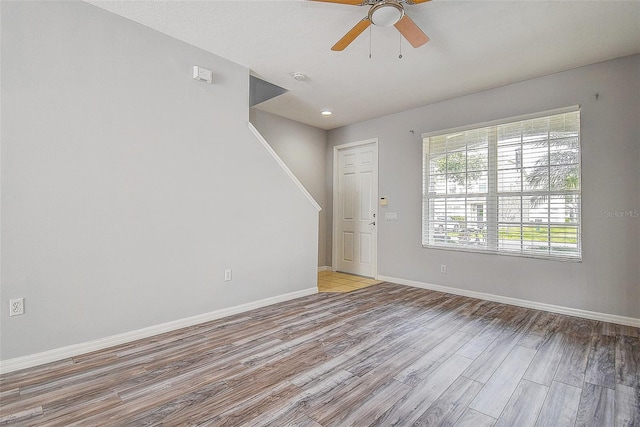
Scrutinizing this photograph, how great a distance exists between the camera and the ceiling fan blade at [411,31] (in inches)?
90.7

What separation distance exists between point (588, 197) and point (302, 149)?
162 inches

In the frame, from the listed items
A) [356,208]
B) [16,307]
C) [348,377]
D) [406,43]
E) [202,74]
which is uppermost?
[406,43]

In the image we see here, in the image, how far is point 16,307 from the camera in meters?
2.16

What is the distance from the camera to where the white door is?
5.38m

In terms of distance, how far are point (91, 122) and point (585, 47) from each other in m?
4.58

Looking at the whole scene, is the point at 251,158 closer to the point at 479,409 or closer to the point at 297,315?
the point at 297,315

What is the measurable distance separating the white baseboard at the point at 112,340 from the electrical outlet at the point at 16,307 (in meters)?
0.32

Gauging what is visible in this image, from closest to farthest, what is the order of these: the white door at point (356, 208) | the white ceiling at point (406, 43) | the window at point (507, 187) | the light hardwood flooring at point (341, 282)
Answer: the white ceiling at point (406, 43), the window at point (507, 187), the light hardwood flooring at point (341, 282), the white door at point (356, 208)

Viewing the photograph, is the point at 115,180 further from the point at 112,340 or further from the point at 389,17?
the point at 389,17

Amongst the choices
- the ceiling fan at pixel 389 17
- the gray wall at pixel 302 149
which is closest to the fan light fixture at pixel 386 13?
the ceiling fan at pixel 389 17

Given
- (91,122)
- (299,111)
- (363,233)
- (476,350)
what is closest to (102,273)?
(91,122)

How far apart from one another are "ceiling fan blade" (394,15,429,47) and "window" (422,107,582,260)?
2111mm

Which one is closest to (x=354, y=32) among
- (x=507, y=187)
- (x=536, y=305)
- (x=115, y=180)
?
(x=115, y=180)

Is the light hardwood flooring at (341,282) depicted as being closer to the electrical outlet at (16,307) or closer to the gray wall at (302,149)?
the gray wall at (302,149)
